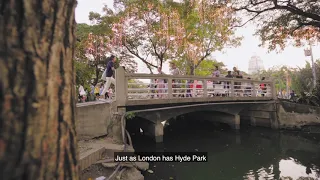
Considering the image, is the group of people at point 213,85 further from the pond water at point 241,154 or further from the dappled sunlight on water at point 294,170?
the dappled sunlight on water at point 294,170

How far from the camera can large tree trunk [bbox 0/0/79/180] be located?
Answer: 2.94 feet

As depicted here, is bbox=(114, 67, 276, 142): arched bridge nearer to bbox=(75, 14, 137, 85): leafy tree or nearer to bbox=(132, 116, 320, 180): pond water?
bbox=(132, 116, 320, 180): pond water

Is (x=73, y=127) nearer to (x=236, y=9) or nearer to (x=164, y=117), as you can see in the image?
(x=164, y=117)

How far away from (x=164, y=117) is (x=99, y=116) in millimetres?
3752

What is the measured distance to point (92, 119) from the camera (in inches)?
226

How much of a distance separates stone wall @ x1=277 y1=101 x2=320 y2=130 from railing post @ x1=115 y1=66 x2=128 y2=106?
30.7 ft

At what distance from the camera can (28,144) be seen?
0.92 metres

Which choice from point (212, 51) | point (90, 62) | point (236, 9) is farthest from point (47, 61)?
point (90, 62)

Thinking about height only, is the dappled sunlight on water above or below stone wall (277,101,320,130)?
below

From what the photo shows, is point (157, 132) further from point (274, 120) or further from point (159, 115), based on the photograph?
point (274, 120)

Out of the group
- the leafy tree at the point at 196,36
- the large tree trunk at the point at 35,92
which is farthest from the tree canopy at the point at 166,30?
the large tree trunk at the point at 35,92

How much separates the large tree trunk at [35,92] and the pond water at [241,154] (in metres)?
5.01

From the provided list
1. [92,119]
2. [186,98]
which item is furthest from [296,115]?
Result: [92,119]

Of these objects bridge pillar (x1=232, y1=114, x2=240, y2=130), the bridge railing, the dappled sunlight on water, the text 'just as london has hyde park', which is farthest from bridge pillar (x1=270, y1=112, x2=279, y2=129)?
the text 'just as london has hyde park'
